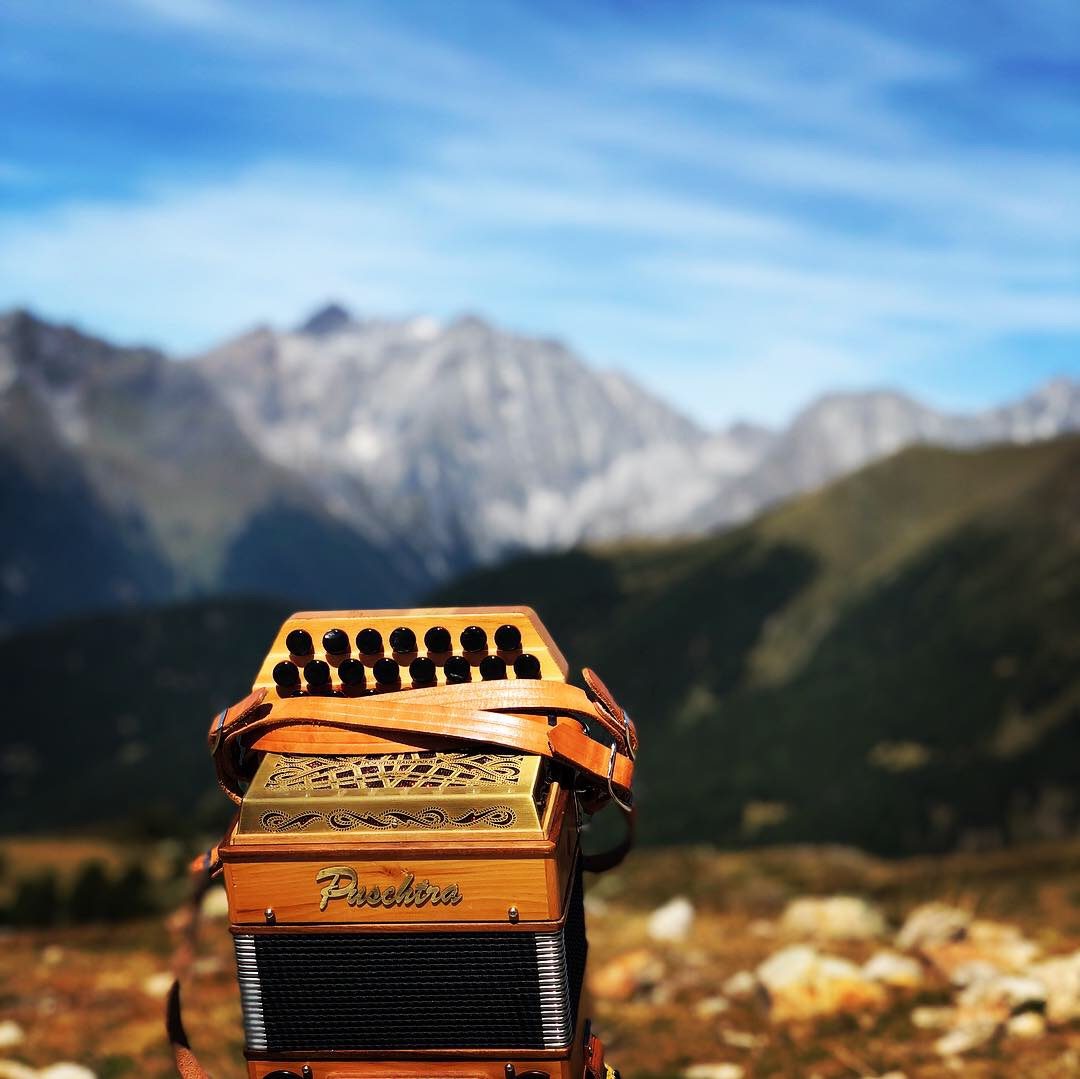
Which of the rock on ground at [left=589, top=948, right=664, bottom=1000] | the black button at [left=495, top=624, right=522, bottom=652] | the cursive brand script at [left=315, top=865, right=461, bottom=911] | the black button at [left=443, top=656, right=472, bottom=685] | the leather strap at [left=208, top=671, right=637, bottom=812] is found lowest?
the rock on ground at [left=589, top=948, right=664, bottom=1000]

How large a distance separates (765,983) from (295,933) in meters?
7.29

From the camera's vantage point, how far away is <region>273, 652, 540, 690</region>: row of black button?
25.4 ft

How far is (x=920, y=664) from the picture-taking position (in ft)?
593

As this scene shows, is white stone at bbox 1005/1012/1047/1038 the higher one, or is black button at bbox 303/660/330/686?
black button at bbox 303/660/330/686

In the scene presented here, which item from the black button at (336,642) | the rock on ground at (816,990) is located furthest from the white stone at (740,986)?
the black button at (336,642)

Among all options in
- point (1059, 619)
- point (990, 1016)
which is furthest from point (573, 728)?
point (1059, 619)

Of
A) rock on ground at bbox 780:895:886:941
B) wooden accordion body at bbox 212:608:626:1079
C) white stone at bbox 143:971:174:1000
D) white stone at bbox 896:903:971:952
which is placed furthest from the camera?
rock on ground at bbox 780:895:886:941

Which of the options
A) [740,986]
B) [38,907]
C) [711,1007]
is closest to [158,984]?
[711,1007]

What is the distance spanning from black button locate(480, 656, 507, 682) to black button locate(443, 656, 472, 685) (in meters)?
0.09

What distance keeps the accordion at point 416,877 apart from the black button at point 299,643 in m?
0.37

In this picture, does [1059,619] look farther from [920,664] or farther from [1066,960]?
[1066,960]

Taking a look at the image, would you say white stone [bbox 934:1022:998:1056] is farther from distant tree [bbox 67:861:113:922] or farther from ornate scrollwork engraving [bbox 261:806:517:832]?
distant tree [bbox 67:861:113:922]

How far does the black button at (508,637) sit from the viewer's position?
773 centimetres

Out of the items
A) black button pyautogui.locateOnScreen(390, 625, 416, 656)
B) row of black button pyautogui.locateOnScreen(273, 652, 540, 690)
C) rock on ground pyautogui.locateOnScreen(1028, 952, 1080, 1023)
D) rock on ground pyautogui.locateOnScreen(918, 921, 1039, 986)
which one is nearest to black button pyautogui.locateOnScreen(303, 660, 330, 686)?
row of black button pyautogui.locateOnScreen(273, 652, 540, 690)
